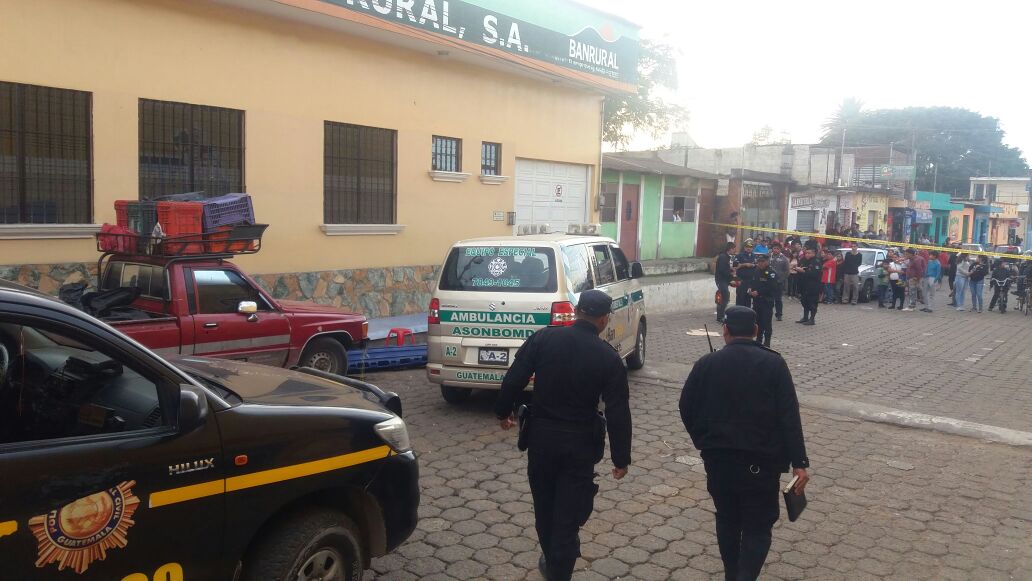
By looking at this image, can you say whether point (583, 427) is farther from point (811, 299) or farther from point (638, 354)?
point (811, 299)

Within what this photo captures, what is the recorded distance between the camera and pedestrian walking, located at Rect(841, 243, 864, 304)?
2353 cm

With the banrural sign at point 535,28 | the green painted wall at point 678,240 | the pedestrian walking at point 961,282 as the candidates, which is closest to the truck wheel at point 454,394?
the banrural sign at point 535,28

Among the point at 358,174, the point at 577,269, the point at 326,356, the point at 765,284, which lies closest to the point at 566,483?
the point at 577,269

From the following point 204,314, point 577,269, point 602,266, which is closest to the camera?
point 204,314

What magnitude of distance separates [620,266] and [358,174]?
556 centimetres

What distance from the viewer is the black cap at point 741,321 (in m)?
4.29

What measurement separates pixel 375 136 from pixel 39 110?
5364 mm

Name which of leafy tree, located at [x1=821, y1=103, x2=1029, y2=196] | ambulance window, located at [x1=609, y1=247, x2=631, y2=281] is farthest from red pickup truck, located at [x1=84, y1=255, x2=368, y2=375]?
leafy tree, located at [x1=821, y1=103, x2=1029, y2=196]

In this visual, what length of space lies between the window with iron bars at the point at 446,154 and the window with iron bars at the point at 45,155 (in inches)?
246

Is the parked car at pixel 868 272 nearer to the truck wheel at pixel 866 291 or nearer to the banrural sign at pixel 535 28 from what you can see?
the truck wheel at pixel 866 291

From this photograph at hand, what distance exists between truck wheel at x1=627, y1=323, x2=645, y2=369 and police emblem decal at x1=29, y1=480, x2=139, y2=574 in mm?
8311

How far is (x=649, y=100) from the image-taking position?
37844 mm

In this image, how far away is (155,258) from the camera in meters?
7.84

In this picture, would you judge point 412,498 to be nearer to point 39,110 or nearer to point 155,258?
point 155,258
